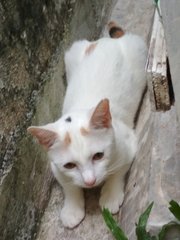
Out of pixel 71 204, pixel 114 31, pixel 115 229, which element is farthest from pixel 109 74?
pixel 115 229

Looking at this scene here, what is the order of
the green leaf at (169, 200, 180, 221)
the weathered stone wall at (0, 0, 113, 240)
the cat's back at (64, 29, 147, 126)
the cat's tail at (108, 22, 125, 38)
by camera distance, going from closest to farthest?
the green leaf at (169, 200, 180, 221) → the weathered stone wall at (0, 0, 113, 240) → the cat's back at (64, 29, 147, 126) → the cat's tail at (108, 22, 125, 38)

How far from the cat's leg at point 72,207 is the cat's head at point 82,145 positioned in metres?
0.25

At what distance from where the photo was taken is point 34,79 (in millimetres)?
2729

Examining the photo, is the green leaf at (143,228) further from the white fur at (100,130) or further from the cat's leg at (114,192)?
the cat's leg at (114,192)

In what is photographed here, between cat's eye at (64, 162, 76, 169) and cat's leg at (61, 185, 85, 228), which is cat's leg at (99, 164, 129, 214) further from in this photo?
cat's eye at (64, 162, 76, 169)

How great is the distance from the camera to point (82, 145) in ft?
7.64

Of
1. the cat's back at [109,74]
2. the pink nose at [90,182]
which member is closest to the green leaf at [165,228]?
the pink nose at [90,182]

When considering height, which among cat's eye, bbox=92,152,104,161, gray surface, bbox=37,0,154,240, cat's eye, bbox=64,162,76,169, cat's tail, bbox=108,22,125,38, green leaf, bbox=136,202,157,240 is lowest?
gray surface, bbox=37,0,154,240

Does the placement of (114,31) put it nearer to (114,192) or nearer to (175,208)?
(114,192)

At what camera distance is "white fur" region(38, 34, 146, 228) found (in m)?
2.35

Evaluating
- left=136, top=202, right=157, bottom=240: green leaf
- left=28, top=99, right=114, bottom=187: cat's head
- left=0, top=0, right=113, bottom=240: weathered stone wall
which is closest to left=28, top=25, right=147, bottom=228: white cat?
left=28, top=99, right=114, bottom=187: cat's head

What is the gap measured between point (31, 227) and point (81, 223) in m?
0.23

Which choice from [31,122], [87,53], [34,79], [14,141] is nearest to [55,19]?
[87,53]

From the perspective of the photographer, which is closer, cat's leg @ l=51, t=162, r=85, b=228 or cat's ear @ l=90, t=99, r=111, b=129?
cat's ear @ l=90, t=99, r=111, b=129
